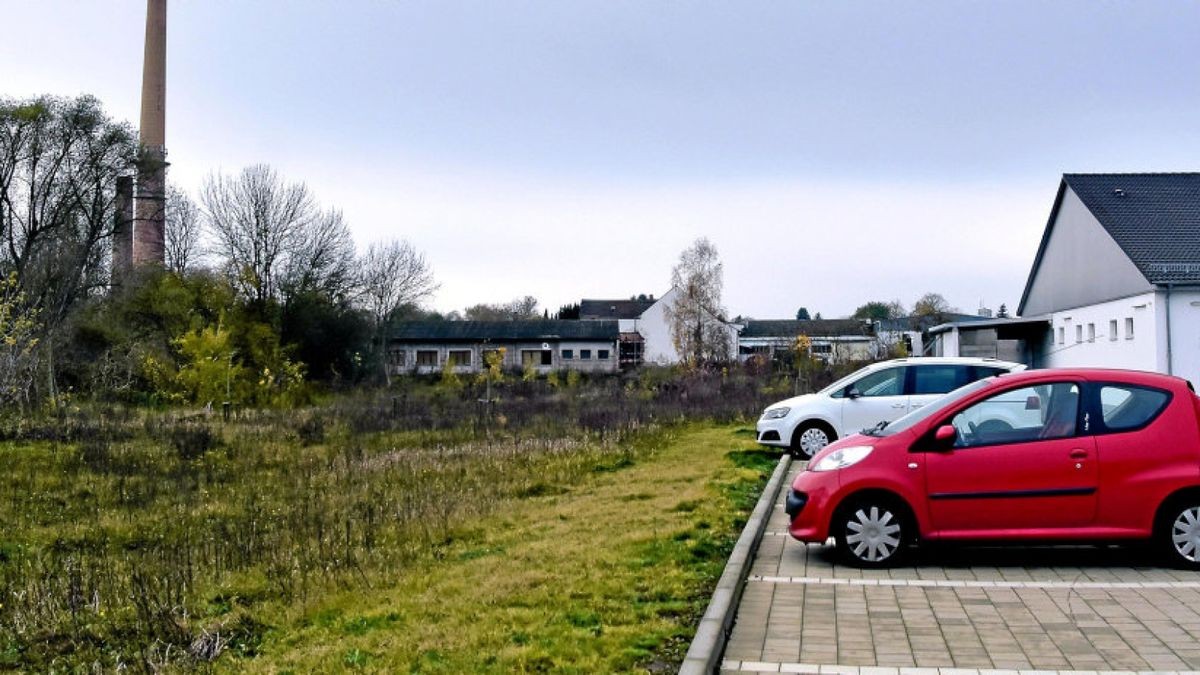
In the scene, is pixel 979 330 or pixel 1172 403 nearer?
pixel 1172 403

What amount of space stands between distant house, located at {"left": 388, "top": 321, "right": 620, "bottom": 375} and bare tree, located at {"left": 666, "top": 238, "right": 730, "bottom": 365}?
1426 centimetres

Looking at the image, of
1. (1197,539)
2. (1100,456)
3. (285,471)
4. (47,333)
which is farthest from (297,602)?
(47,333)

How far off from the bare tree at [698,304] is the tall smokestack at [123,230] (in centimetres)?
3978

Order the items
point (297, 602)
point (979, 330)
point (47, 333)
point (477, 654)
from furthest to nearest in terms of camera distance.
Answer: point (979, 330)
point (47, 333)
point (297, 602)
point (477, 654)

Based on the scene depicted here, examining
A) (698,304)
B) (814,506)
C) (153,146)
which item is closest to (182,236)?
(153,146)

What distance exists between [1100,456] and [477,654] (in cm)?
535

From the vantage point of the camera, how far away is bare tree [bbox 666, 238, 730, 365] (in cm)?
7962

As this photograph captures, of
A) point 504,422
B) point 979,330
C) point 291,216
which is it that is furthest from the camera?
point 291,216

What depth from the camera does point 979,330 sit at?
43594 mm

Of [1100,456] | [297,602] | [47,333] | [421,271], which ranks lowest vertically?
[297,602]

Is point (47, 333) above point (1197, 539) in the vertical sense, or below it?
above

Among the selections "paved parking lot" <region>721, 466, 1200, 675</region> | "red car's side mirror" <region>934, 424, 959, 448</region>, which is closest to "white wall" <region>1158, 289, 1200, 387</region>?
"paved parking lot" <region>721, 466, 1200, 675</region>

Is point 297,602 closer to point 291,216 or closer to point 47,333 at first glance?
point 47,333

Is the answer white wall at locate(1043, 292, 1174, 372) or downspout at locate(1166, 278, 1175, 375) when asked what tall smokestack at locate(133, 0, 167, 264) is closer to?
white wall at locate(1043, 292, 1174, 372)
